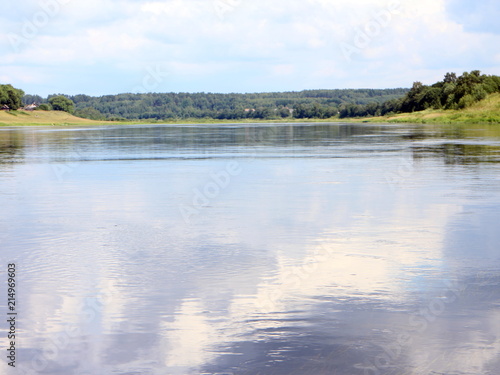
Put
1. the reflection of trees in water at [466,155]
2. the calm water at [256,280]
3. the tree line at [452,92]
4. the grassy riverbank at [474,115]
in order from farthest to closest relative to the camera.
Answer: the tree line at [452,92], the grassy riverbank at [474,115], the reflection of trees in water at [466,155], the calm water at [256,280]

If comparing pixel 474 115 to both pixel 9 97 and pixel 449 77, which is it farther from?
pixel 9 97

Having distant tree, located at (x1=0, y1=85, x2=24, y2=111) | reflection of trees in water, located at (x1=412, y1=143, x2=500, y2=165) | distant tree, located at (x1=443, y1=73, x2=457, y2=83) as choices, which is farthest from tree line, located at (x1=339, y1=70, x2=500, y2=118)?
distant tree, located at (x1=0, y1=85, x2=24, y2=111)

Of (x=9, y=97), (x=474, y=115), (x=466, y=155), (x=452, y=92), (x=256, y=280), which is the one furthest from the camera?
(x=9, y=97)

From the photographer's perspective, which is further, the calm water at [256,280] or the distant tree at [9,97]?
the distant tree at [9,97]

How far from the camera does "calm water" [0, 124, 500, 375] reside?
6.59 metres

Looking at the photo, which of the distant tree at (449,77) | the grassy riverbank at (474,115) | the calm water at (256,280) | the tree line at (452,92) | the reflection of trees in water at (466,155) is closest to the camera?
the calm water at (256,280)

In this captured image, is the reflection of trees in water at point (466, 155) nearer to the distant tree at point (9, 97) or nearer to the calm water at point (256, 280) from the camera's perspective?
the calm water at point (256, 280)

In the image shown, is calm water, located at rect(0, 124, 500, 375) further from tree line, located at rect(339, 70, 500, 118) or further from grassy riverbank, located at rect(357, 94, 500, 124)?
tree line, located at rect(339, 70, 500, 118)

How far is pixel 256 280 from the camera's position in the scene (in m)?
9.25

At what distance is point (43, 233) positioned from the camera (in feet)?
42.5

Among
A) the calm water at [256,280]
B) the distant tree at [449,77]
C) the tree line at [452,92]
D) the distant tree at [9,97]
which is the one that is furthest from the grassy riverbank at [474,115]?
the distant tree at [9,97]

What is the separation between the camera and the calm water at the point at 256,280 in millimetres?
6590

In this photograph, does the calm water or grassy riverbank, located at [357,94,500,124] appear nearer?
the calm water

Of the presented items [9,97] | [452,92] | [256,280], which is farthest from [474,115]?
[9,97]
